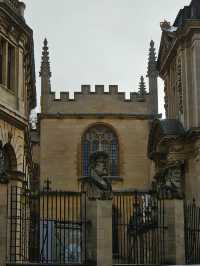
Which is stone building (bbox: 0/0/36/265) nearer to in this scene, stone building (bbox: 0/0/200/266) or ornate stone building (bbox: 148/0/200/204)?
stone building (bbox: 0/0/200/266)

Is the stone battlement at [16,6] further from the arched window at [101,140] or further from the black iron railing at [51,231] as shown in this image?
the arched window at [101,140]

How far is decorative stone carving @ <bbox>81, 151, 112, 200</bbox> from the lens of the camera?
20484 mm

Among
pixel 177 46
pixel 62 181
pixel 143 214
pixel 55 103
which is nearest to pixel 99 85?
pixel 55 103

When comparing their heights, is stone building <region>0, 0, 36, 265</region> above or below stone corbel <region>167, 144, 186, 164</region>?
above

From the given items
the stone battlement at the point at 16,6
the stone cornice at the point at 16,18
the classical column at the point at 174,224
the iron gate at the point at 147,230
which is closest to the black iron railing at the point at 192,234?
the iron gate at the point at 147,230

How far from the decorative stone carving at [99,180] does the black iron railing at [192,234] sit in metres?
3.55

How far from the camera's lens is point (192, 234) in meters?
23.8

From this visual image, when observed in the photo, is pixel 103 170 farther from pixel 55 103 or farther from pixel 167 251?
pixel 55 103

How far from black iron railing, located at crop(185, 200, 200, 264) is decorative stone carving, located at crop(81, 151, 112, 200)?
3551 millimetres

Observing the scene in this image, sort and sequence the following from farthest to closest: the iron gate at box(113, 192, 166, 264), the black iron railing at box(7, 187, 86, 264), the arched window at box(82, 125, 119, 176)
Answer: the arched window at box(82, 125, 119, 176) < the iron gate at box(113, 192, 166, 264) < the black iron railing at box(7, 187, 86, 264)

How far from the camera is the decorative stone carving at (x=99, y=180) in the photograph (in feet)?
67.2

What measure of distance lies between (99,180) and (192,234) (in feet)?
14.8

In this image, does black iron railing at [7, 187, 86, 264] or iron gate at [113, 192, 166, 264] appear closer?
black iron railing at [7, 187, 86, 264]

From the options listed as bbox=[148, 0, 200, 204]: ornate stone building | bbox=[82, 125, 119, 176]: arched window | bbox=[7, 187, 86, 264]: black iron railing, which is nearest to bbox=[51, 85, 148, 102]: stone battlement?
bbox=[82, 125, 119, 176]: arched window
